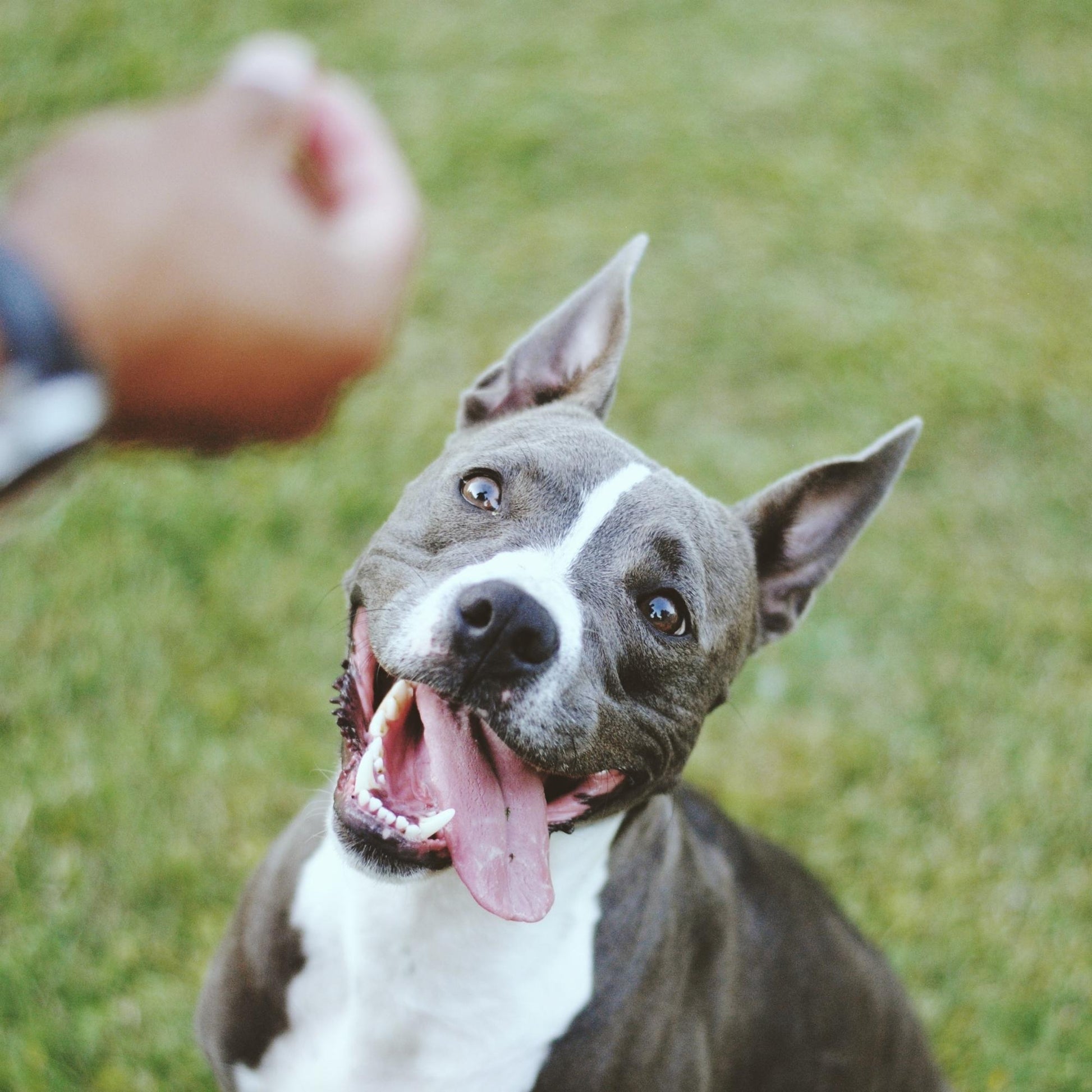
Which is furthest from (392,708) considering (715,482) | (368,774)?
(715,482)

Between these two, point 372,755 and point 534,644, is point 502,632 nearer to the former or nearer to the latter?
point 534,644

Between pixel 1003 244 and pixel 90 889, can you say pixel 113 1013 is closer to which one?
pixel 90 889

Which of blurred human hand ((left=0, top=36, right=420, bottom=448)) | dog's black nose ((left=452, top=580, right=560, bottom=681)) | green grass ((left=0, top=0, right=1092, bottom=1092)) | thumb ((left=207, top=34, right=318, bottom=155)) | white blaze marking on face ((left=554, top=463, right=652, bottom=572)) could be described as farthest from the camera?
green grass ((left=0, top=0, right=1092, bottom=1092))

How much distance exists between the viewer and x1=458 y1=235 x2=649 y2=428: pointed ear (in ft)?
10.7

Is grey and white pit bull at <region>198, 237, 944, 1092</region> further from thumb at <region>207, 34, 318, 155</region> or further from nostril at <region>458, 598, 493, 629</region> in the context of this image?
thumb at <region>207, 34, 318, 155</region>

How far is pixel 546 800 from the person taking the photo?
279 cm

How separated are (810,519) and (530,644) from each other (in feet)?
3.70

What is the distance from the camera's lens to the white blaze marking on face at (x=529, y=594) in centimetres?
247

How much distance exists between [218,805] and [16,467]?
3.20 metres

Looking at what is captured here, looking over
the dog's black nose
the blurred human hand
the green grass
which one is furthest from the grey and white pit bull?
the green grass

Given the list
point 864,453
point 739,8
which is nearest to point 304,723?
point 864,453

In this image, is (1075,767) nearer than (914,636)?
Yes

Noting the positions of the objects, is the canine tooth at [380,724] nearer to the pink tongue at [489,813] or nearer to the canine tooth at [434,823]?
the pink tongue at [489,813]

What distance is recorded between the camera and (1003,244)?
8508mm
